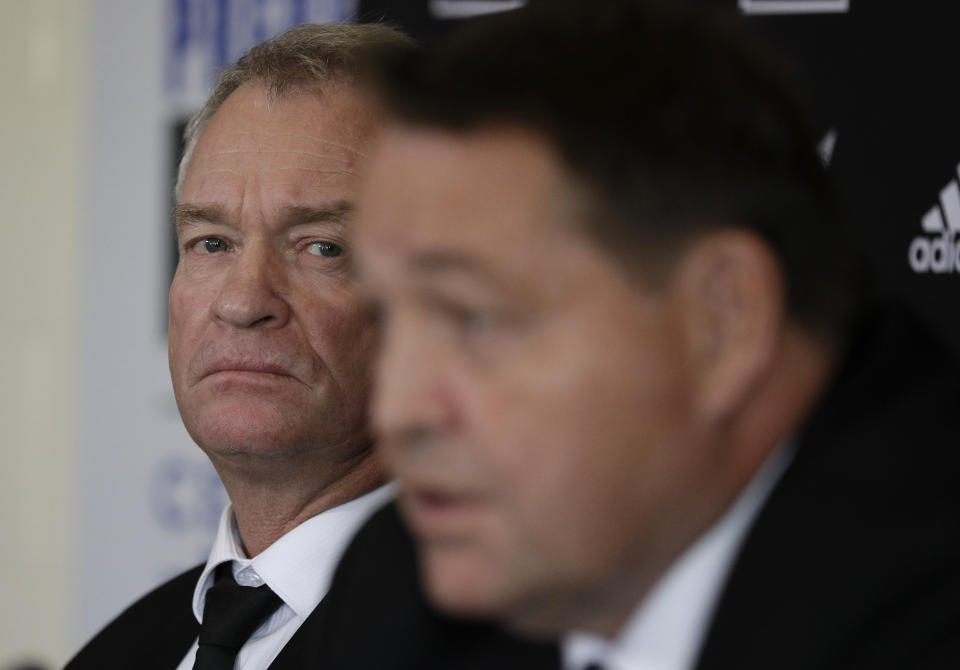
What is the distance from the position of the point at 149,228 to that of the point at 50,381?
57 centimetres

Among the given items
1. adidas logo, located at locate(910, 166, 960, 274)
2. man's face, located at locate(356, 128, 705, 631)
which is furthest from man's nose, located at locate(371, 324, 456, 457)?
adidas logo, located at locate(910, 166, 960, 274)

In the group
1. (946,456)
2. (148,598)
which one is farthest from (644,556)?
(148,598)

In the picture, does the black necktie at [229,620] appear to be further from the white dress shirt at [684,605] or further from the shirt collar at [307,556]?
the white dress shirt at [684,605]

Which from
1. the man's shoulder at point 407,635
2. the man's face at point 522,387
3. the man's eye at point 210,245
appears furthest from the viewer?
the man's eye at point 210,245

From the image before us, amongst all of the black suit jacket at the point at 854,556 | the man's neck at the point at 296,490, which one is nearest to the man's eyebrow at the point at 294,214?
the man's neck at the point at 296,490

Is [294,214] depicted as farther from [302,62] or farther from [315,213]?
[302,62]

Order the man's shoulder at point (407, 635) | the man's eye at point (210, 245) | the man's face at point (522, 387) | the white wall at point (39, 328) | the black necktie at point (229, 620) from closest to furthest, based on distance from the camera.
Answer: the man's face at point (522, 387) < the man's shoulder at point (407, 635) < the black necktie at point (229, 620) < the man's eye at point (210, 245) < the white wall at point (39, 328)

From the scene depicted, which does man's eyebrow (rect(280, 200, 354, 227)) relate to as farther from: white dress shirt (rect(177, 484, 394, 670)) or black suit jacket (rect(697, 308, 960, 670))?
black suit jacket (rect(697, 308, 960, 670))

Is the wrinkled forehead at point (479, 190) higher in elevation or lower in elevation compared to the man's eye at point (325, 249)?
higher

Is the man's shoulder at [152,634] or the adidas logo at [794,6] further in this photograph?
the adidas logo at [794,6]

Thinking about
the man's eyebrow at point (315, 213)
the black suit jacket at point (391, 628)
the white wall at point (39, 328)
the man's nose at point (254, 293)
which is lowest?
the white wall at point (39, 328)

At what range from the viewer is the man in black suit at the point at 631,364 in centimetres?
67

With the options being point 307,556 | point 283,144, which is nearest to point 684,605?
point 307,556

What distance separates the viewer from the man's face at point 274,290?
4.26ft
